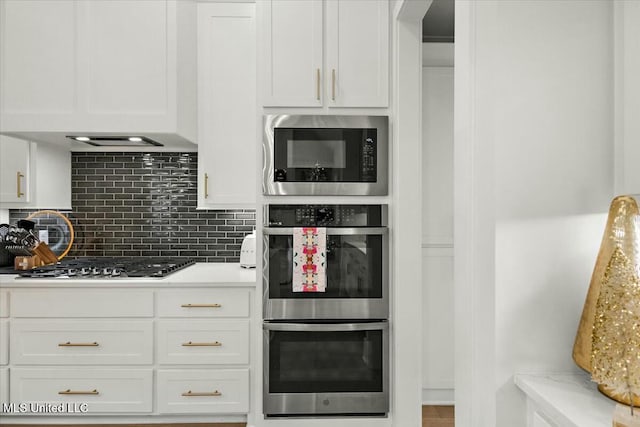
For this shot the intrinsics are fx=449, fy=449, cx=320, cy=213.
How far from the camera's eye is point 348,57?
7.64ft

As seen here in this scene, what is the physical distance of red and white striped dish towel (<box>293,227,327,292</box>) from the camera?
2312 millimetres

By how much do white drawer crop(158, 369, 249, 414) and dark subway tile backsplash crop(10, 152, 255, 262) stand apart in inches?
35.7

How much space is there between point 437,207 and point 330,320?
107 centimetres

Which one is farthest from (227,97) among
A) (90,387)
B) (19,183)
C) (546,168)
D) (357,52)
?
(546,168)

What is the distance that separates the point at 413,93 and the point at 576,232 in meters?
1.45

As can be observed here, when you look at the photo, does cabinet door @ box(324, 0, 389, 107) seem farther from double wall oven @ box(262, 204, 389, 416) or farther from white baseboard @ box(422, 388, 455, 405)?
white baseboard @ box(422, 388, 455, 405)

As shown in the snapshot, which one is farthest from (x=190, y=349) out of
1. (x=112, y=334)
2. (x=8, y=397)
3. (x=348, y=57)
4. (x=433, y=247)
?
(x=348, y=57)

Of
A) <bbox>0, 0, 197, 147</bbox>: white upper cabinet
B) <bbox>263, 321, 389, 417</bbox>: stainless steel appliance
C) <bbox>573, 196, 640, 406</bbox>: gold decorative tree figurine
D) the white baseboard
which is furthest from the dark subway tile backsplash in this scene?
<bbox>573, 196, 640, 406</bbox>: gold decorative tree figurine

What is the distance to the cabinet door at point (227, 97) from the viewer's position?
275 cm

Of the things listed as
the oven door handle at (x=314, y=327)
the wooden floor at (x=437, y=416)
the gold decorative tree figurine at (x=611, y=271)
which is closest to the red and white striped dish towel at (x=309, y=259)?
the oven door handle at (x=314, y=327)

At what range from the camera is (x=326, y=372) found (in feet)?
7.74

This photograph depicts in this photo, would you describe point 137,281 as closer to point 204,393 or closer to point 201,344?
point 201,344

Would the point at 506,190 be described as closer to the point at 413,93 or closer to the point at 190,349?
the point at 413,93

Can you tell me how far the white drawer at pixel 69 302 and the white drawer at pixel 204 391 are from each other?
19.0 inches
